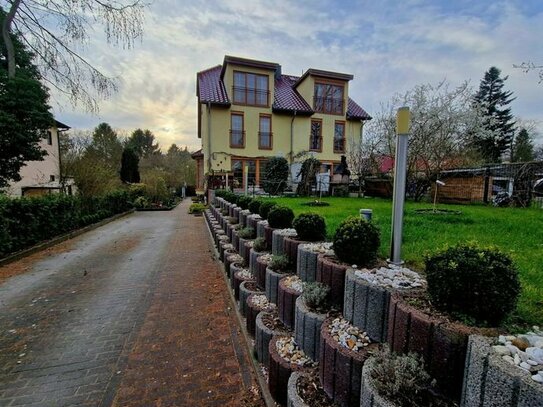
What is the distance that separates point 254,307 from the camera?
123 inches

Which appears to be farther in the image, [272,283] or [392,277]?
[272,283]

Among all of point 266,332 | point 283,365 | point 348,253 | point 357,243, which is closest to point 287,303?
point 266,332

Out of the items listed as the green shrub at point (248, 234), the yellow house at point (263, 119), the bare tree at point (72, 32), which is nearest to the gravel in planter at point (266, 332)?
the green shrub at point (248, 234)

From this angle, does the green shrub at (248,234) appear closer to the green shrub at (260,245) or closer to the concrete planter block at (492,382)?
the green shrub at (260,245)

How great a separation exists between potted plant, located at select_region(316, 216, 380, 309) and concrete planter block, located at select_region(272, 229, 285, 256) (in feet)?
3.72

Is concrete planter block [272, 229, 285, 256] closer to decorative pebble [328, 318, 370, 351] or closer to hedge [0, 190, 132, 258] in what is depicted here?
decorative pebble [328, 318, 370, 351]

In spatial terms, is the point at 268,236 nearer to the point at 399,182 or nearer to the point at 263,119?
the point at 399,182

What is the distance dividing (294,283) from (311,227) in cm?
68

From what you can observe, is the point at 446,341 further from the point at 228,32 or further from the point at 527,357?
the point at 228,32

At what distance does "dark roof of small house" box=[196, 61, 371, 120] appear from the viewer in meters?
15.9

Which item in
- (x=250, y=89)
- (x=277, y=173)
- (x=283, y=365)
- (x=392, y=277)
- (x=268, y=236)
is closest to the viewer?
(x=392, y=277)

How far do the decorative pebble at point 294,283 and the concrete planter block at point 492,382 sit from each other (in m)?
1.54

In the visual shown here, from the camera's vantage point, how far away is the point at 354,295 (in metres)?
1.91

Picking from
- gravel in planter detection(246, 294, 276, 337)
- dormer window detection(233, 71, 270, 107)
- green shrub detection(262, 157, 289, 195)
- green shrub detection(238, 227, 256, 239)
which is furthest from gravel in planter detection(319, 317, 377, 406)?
dormer window detection(233, 71, 270, 107)
